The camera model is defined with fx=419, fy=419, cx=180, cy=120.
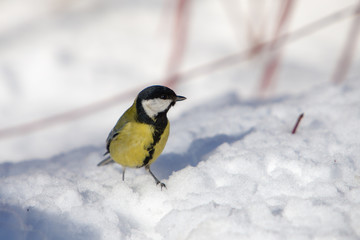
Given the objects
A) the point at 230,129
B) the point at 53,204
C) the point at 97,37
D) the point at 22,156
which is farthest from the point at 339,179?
the point at 97,37

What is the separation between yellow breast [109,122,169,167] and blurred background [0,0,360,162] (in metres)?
1.07

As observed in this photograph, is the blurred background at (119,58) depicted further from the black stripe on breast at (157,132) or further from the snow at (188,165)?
the black stripe on breast at (157,132)

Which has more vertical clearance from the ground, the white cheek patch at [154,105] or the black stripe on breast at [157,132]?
the white cheek patch at [154,105]

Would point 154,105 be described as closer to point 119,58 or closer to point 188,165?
point 188,165

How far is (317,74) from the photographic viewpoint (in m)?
3.12

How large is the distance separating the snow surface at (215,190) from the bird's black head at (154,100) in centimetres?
23

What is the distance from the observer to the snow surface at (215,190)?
1120mm

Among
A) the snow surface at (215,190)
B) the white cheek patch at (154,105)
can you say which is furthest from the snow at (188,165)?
the white cheek patch at (154,105)

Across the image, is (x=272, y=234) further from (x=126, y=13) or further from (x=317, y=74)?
(x=126, y=13)

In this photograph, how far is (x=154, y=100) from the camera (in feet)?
4.83

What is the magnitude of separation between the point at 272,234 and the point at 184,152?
2.35 feet

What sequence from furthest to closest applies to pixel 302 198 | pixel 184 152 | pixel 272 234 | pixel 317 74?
pixel 317 74 < pixel 184 152 < pixel 302 198 < pixel 272 234

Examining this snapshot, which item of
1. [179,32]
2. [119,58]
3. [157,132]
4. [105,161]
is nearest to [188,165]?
[157,132]

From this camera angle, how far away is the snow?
1.16 m
